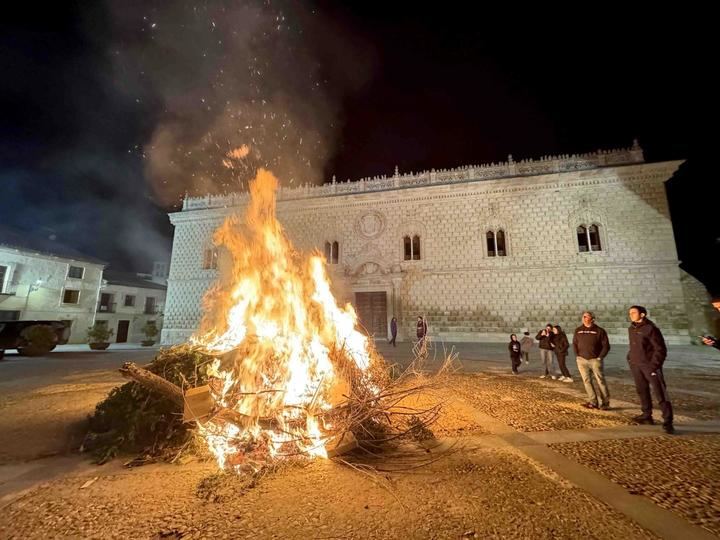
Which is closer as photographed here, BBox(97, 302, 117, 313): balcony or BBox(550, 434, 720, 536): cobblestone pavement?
BBox(550, 434, 720, 536): cobblestone pavement

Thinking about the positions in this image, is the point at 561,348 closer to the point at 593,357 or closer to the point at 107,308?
the point at 593,357

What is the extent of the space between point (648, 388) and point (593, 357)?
1035 millimetres

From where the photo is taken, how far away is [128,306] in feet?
101

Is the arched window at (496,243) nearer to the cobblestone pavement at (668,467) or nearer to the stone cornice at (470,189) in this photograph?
the stone cornice at (470,189)

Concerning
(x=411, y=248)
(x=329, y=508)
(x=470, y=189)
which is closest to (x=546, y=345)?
(x=329, y=508)

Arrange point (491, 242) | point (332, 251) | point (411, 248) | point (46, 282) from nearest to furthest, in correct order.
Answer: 1. point (491, 242)
2. point (411, 248)
3. point (332, 251)
4. point (46, 282)

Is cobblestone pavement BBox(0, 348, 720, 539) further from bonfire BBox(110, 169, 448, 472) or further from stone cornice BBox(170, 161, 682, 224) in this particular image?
stone cornice BBox(170, 161, 682, 224)

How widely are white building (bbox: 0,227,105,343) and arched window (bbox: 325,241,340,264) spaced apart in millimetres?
18038

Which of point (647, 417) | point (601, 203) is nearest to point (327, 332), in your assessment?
point (647, 417)

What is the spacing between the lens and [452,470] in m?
3.37

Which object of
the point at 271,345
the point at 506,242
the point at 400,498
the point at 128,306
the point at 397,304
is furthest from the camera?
the point at 128,306

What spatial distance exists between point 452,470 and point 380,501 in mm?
1020

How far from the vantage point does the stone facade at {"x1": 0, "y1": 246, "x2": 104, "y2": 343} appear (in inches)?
868

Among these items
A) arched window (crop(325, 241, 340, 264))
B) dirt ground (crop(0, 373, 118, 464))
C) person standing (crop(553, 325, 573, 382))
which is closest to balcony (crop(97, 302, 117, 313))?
arched window (crop(325, 241, 340, 264))
